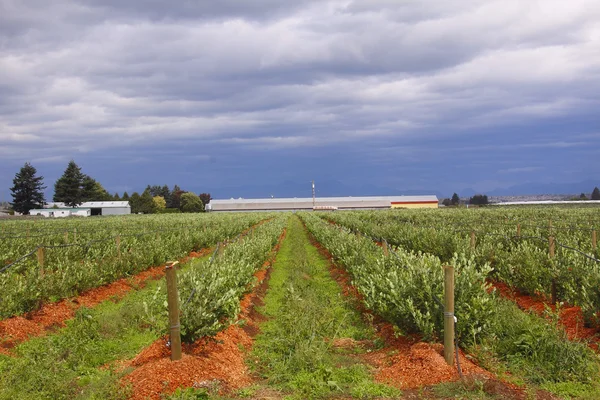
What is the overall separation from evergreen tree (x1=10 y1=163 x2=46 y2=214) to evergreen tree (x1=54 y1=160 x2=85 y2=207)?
3.17 metres

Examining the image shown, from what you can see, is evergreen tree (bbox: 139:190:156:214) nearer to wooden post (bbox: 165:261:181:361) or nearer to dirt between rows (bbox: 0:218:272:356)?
dirt between rows (bbox: 0:218:272:356)

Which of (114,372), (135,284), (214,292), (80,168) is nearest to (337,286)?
(135,284)

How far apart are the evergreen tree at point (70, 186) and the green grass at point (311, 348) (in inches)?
3918

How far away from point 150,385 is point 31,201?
108 metres

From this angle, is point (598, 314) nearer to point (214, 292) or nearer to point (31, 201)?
point (214, 292)

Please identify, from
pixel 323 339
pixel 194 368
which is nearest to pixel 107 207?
pixel 323 339

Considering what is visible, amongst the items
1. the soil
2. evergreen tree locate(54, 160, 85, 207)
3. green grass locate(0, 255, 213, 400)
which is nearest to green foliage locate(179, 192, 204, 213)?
evergreen tree locate(54, 160, 85, 207)

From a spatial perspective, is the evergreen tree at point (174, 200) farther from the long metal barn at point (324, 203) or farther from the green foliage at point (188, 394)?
the green foliage at point (188, 394)

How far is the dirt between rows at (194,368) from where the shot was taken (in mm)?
6449

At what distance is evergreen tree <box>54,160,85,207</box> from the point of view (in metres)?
104

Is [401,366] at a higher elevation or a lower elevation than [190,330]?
lower

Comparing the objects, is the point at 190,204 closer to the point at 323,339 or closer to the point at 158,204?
the point at 158,204

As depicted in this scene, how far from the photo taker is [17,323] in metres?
10.1

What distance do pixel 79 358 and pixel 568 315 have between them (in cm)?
878
